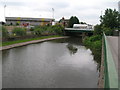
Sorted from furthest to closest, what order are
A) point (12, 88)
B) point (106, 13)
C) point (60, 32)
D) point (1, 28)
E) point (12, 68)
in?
point (60, 32) < point (106, 13) < point (1, 28) < point (12, 68) < point (12, 88)

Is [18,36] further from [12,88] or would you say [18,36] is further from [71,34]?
[71,34]

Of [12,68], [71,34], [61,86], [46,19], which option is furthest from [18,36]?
→ [46,19]

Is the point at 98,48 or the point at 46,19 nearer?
the point at 98,48

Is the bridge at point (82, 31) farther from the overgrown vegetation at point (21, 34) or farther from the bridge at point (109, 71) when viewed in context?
the bridge at point (109, 71)

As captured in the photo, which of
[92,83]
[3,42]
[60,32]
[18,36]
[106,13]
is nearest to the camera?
[92,83]

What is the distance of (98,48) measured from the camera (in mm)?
17281

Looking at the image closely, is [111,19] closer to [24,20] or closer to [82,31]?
[82,31]

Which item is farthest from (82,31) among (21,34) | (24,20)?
(24,20)

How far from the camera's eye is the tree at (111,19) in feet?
82.1

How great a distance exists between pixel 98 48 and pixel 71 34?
27.8 m

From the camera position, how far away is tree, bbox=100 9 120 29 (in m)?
25.0

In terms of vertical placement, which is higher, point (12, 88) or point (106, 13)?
point (106, 13)

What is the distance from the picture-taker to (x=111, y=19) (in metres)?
24.8

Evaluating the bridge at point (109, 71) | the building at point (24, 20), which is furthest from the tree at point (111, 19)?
the building at point (24, 20)
